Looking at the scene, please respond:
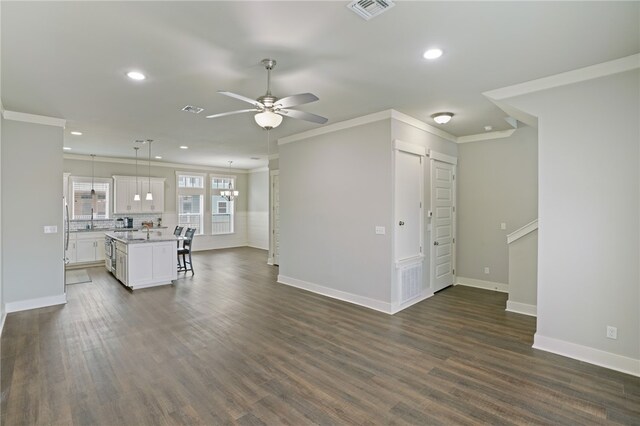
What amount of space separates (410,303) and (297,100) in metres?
3.60

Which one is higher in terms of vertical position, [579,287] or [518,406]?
[579,287]

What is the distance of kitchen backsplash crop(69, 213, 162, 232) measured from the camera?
8344mm

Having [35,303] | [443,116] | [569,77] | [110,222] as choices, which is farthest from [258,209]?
[569,77]

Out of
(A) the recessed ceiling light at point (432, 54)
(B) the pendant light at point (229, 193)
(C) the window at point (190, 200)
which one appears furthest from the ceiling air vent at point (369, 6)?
(C) the window at point (190, 200)

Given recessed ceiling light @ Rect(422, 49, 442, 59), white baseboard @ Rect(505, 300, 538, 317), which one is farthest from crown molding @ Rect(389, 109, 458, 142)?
white baseboard @ Rect(505, 300, 538, 317)

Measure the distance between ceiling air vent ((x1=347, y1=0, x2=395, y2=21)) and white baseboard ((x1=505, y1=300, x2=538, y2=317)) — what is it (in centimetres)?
437

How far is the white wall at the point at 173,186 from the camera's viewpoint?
8.49 meters

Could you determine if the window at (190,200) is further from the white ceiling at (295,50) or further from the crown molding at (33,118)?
the white ceiling at (295,50)

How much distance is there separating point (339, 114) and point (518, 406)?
3888 mm

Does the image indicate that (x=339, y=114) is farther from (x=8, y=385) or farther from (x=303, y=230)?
(x=8, y=385)

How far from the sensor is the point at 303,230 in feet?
19.2

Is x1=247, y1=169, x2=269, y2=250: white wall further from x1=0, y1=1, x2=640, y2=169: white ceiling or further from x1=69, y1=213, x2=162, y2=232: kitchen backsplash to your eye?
x1=0, y1=1, x2=640, y2=169: white ceiling

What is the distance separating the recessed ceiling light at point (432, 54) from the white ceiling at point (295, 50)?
68 millimetres

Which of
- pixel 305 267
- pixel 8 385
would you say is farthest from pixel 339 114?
pixel 8 385
